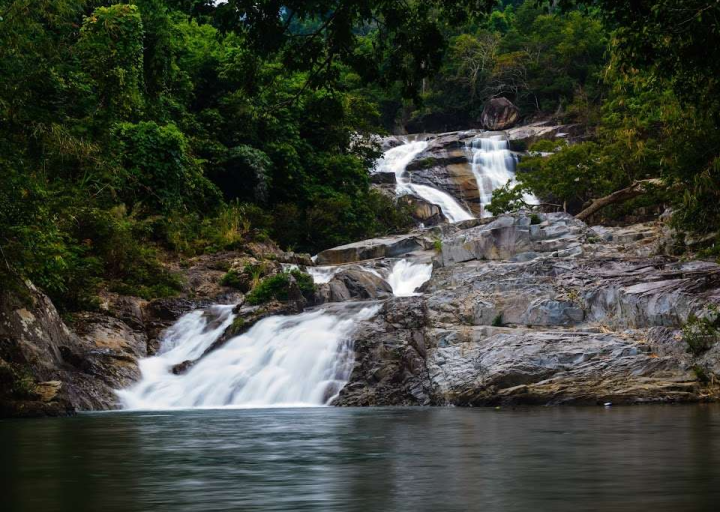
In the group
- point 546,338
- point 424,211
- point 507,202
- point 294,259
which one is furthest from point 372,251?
point 424,211

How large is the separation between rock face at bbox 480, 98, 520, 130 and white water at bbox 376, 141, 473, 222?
13.9 meters

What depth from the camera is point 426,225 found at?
1686 inches

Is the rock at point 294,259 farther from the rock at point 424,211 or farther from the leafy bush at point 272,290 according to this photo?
the rock at point 424,211

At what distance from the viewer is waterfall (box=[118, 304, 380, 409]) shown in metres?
16.7

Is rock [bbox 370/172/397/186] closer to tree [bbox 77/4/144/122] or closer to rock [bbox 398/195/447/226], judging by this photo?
rock [bbox 398/195/447/226]

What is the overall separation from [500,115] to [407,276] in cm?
4249

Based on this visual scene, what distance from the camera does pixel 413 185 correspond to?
46938mm

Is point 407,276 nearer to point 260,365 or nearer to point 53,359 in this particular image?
point 260,365

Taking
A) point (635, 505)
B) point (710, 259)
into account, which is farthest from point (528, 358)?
point (635, 505)

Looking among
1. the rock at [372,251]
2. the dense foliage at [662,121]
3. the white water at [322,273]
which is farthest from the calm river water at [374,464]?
the rock at [372,251]

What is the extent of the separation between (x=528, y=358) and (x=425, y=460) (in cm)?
844

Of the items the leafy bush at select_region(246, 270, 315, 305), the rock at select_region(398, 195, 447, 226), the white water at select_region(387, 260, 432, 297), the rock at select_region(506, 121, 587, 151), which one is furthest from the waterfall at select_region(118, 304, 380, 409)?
the rock at select_region(506, 121, 587, 151)

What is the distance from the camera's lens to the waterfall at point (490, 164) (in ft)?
155

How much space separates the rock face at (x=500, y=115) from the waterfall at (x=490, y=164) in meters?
13.2
